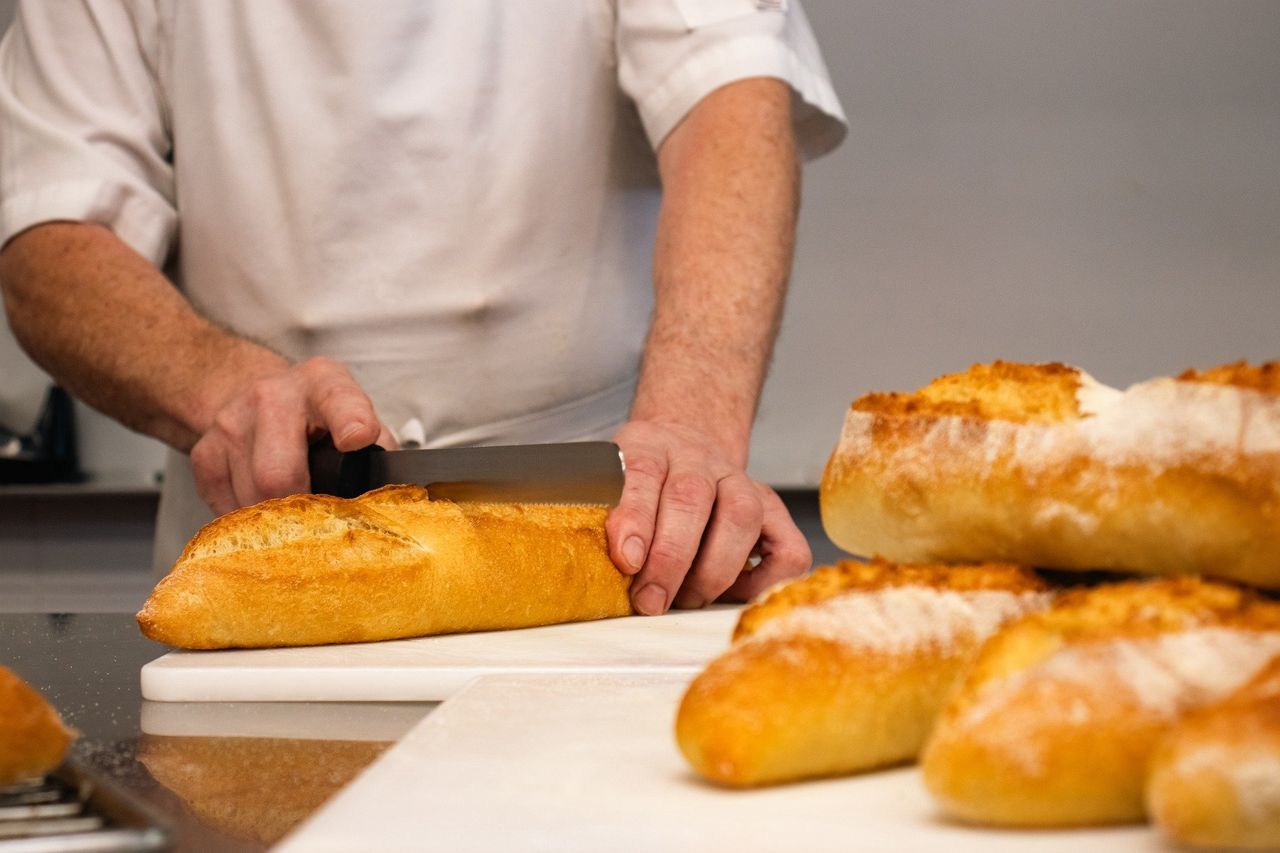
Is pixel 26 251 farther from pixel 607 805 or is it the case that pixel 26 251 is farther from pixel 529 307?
pixel 607 805

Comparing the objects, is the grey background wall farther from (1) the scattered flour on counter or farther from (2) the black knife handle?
(1) the scattered flour on counter

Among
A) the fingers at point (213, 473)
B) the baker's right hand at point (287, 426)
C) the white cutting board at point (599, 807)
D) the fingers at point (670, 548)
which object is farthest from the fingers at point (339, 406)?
the white cutting board at point (599, 807)

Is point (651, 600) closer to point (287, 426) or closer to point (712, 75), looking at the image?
point (287, 426)

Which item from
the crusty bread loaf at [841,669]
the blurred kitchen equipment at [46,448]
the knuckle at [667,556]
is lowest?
the blurred kitchen equipment at [46,448]

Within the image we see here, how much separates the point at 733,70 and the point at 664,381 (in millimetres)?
456

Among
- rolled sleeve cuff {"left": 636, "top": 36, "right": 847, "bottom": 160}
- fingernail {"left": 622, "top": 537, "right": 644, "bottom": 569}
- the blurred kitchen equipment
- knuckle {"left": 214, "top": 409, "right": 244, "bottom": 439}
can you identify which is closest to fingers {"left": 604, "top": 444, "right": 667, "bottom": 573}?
fingernail {"left": 622, "top": 537, "right": 644, "bottom": 569}

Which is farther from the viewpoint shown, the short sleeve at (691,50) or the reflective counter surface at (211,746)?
the short sleeve at (691,50)

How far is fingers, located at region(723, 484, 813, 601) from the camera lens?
113cm

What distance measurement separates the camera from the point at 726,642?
2.92 ft

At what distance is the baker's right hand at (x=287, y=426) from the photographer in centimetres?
108

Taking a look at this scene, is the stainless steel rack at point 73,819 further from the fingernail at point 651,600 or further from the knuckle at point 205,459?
the knuckle at point 205,459

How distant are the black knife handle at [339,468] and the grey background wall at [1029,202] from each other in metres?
2.05

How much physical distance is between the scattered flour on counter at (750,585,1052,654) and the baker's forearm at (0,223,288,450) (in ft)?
3.06

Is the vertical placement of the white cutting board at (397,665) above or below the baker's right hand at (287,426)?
below
